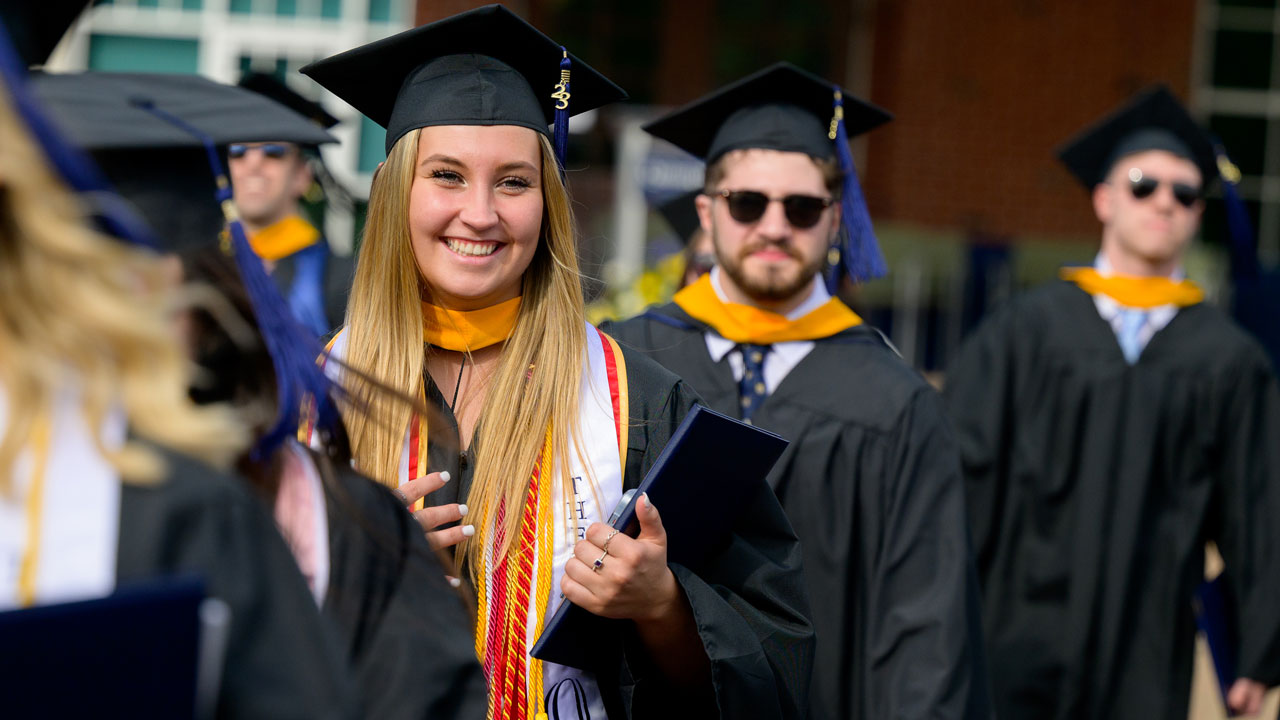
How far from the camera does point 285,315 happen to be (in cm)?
171

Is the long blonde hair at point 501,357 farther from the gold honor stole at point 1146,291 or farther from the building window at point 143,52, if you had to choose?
the building window at point 143,52

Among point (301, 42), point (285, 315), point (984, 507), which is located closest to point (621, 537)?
point (285, 315)

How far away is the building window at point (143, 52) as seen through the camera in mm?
10578

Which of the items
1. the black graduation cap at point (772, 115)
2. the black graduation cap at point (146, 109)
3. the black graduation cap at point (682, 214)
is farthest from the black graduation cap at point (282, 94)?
the black graduation cap at point (146, 109)

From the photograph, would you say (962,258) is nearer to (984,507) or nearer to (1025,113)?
(1025,113)

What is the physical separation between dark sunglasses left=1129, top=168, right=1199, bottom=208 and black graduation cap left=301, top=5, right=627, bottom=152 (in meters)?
3.17

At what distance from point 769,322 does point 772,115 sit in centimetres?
65

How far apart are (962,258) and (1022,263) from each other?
2.09ft

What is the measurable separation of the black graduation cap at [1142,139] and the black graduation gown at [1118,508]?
702 millimetres

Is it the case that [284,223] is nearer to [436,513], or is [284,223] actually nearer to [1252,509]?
[436,513]

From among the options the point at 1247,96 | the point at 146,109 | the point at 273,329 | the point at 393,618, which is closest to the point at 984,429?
the point at 393,618

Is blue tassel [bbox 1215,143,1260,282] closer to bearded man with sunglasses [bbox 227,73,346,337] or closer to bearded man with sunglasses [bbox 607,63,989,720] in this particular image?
bearded man with sunglasses [bbox 607,63,989,720]

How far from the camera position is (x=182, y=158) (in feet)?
5.49

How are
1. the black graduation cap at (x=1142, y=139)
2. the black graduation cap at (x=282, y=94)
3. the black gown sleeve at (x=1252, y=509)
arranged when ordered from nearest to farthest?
the black gown sleeve at (x=1252, y=509)
the black graduation cap at (x=282, y=94)
the black graduation cap at (x=1142, y=139)
